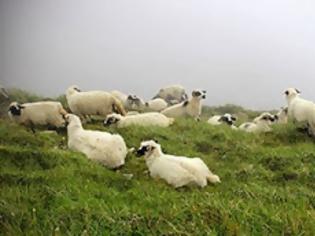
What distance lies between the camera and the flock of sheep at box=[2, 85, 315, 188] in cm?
1097

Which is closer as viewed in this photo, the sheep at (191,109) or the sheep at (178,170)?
the sheep at (178,170)

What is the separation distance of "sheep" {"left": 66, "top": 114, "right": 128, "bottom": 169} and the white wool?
9.31 feet

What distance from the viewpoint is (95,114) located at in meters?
17.7

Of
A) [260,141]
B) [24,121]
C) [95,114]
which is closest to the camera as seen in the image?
[260,141]

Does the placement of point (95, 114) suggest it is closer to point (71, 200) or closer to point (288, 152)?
point (288, 152)

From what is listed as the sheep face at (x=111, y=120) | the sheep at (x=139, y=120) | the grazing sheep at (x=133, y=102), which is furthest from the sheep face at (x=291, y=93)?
the grazing sheep at (x=133, y=102)

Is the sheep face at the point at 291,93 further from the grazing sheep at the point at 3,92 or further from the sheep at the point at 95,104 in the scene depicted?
the grazing sheep at the point at 3,92

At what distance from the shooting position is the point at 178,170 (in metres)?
10.7

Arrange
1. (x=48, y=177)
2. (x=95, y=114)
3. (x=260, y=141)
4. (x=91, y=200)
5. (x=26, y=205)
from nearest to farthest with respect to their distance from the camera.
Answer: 1. (x=26, y=205)
2. (x=91, y=200)
3. (x=48, y=177)
4. (x=260, y=141)
5. (x=95, y=114)

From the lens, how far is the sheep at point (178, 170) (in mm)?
10578

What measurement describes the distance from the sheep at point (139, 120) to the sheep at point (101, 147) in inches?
109

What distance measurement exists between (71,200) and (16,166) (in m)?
2.75

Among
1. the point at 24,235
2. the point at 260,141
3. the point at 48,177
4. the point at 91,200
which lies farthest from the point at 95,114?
the point at 24,235

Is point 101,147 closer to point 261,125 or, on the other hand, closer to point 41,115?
point 41,115
